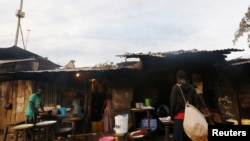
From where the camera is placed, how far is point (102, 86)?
46.6 ft

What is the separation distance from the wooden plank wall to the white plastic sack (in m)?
11.4

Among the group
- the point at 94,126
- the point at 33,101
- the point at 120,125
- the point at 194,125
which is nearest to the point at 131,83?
the point at 120,125

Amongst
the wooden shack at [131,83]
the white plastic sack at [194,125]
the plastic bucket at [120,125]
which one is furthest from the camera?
the wooden shack at [131,83]

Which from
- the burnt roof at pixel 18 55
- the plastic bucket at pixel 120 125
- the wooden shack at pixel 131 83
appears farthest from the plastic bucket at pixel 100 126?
the burnt roof at pixel 18 55

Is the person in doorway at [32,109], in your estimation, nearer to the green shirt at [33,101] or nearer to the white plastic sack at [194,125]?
the green shirt at [33,101]

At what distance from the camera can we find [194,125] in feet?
17.0

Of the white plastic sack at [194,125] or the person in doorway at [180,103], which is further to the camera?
the person in doorway at [180,103]

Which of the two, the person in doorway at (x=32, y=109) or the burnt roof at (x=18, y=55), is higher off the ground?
the burnt roof at (x=18, y=55)

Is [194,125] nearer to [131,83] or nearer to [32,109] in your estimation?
[131,83]

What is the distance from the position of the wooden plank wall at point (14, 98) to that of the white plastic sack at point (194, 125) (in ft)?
37.3

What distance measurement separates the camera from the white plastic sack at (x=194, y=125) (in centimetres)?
518

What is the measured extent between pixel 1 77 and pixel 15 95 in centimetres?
166

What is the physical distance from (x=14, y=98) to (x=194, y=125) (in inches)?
511

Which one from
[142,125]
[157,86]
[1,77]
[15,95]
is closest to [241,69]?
[157,86]
